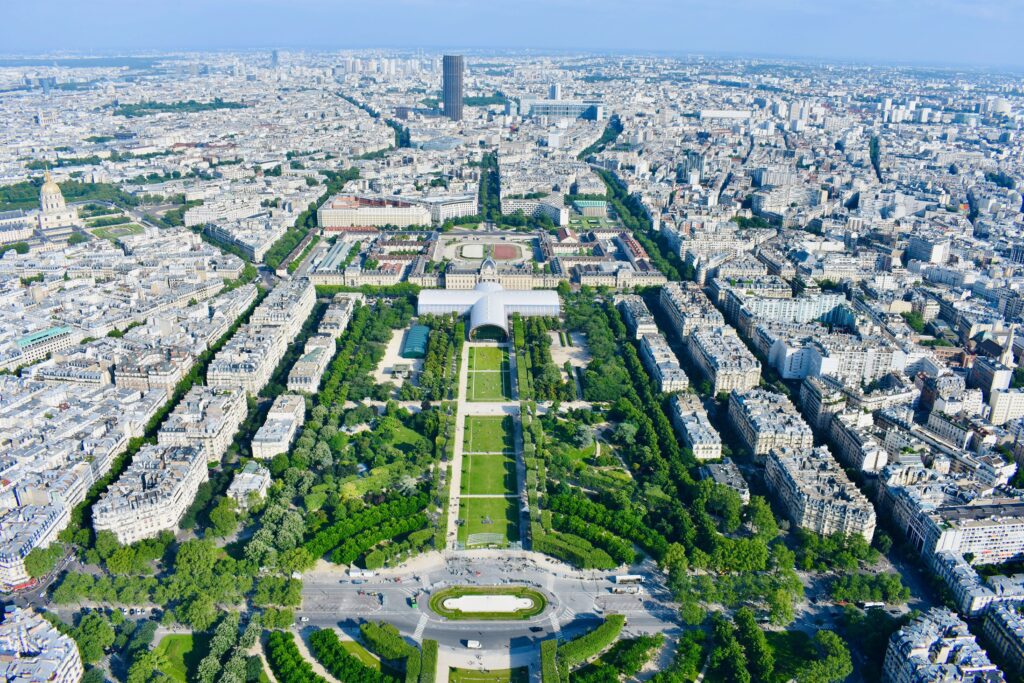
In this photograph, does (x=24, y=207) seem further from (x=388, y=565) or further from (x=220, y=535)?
(x=388, y=565)

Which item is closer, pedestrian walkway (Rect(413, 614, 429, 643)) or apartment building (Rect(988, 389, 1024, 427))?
pedestrian walkway (Rect(413, 614, 429, 643))

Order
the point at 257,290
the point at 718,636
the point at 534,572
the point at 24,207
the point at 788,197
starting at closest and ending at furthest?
the point at 718,636 → the point at 534,572 → the point at 257,290 → the point at 24,207 → the point at 788,197

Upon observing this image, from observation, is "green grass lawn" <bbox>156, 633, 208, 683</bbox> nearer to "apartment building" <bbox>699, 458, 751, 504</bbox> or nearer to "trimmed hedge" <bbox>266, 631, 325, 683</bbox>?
"trimmed hedge" <bbox>266, 631, 325, 683</bbox>

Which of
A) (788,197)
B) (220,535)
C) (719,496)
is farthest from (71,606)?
(788,197)

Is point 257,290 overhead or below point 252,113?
below

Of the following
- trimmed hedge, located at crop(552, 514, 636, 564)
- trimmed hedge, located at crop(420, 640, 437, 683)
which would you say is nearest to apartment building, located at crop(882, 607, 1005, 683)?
trimmed hedge, located at crop(552, 514, 636, 564)

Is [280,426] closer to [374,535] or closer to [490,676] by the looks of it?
[374,535]
